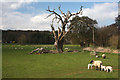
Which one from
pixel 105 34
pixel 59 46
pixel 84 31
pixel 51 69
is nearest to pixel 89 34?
pixel 84 31

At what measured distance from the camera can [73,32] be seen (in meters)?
50.1

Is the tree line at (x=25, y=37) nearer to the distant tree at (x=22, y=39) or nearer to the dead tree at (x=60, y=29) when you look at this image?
the distant tree at (x=22, y=39)

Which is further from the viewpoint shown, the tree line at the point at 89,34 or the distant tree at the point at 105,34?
the distant tree at the point at 105,34

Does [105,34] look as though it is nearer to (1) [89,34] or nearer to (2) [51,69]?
(1) [89,34]

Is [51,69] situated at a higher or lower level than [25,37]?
lower

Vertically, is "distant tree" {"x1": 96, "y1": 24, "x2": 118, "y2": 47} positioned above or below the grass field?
above

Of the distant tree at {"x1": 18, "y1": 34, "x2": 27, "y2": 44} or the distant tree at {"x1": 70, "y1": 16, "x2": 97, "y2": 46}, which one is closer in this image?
the distant tree at {"x1": 70, "y1": 16, "x2": 97, "y2": 46}

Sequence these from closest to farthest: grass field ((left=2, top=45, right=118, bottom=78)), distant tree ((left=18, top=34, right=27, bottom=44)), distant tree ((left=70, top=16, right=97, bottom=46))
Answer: grass field ((left=2, top=45, right=118, bottom=78)) < distant tree ((left=70, top=16, right=97, bottom=46)) < distant tree ((left=18, top=34, right=27, bottom=44))

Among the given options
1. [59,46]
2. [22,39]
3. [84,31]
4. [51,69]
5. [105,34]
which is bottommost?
[51,69]

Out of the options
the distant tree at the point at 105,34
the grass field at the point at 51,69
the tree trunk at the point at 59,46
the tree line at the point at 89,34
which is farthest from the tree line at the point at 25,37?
the grass field at the point at 51,69

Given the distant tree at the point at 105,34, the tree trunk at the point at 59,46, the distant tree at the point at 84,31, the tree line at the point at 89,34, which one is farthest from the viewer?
the distant tree at the point at 84,31

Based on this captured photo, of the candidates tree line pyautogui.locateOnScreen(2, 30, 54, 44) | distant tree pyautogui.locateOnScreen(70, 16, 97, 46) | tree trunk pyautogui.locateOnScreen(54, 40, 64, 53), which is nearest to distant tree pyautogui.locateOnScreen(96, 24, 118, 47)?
distant tree pyautogui.locateOnScreen(70, 16, 97, 46)

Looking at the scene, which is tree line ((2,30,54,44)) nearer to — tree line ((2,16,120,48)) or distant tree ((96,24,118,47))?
tree line ((2,16,120,48))

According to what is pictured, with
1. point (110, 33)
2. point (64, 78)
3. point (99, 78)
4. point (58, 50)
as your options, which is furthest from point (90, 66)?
point (110, 33)
